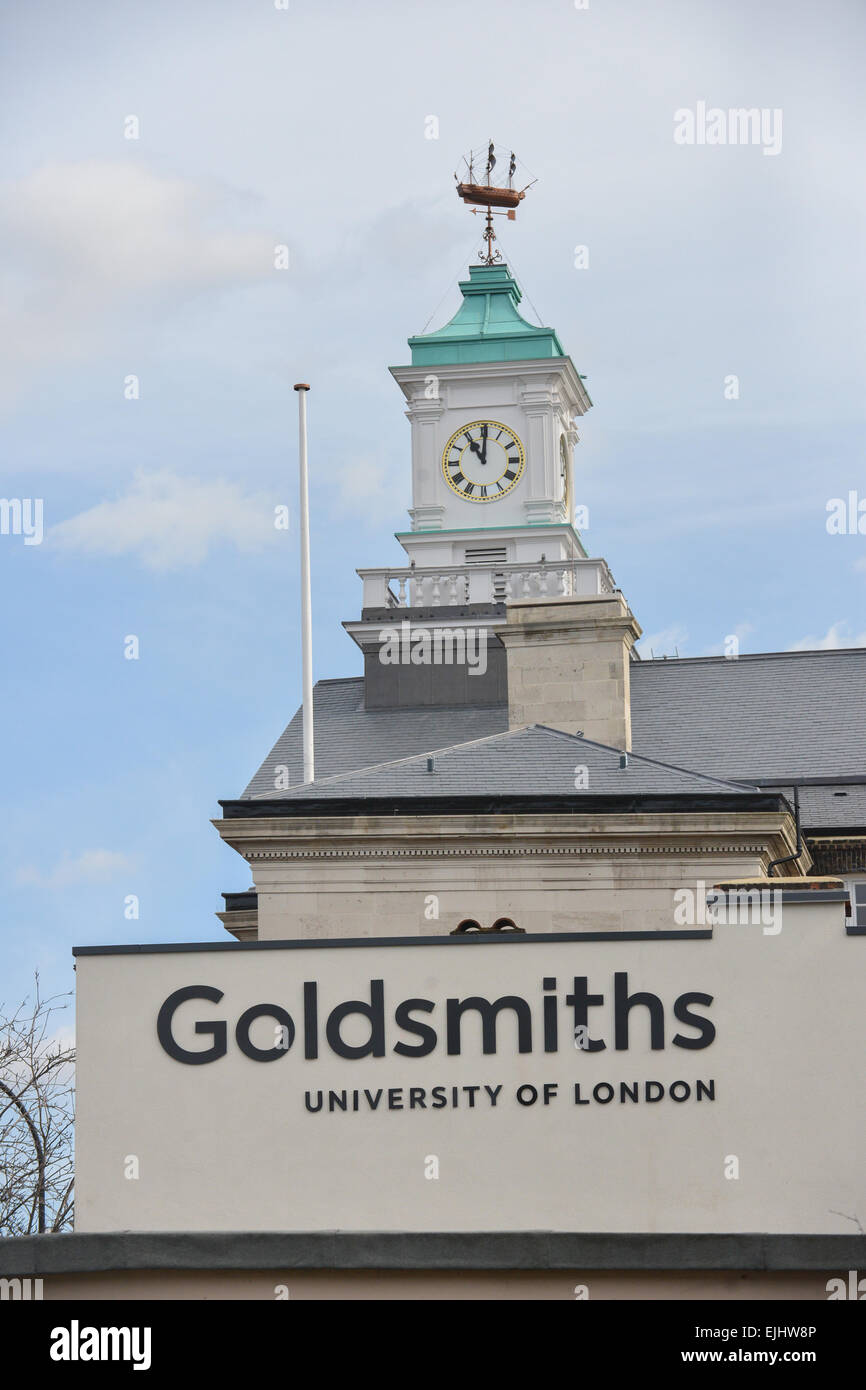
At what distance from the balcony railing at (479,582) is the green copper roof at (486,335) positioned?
14155 millimetres

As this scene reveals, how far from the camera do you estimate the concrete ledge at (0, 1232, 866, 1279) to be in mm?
17328

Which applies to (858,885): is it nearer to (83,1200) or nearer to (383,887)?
(383,887)

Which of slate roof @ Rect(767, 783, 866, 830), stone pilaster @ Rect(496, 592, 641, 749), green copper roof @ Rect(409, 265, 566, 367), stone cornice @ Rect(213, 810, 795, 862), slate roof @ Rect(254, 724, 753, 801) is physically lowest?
stone cornice @ Rect(213, 810, 795, 862)

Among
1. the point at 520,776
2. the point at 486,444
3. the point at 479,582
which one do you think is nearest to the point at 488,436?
the point at 486,444

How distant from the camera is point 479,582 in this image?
5812 cm

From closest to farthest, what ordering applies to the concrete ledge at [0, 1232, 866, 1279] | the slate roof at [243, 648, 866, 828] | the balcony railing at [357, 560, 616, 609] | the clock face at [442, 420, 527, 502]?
the concrete ledge at [0, 1232, 866, 1279] < the slate roof at [243, 648, 866, 828] < the balcony railing at [357, 560, 616, 609] < the clock face at [442, 420, 527, 502]

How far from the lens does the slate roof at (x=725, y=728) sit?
3850cm

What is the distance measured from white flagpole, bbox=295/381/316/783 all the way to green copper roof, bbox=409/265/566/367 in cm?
3245

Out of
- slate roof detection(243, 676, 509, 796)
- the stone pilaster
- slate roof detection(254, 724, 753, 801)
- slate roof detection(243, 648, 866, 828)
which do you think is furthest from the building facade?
slate roof detection(243, 676, 509, 796)

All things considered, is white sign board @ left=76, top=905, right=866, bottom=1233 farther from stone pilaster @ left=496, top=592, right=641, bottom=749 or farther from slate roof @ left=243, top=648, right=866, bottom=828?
slate roof @ left=243, top=648, right=866, bottom=828

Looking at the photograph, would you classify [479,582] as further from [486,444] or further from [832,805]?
[832,805]
